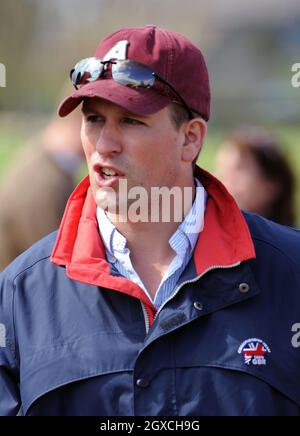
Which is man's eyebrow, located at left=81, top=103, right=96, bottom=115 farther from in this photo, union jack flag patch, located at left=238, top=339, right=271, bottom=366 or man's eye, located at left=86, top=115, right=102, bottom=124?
union jack flag patch, located at left=238, top=339, right=271, bottom=366

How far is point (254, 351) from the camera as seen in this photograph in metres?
2.15

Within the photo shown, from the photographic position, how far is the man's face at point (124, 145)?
225 cm

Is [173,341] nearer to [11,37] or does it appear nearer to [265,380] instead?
[265,380]

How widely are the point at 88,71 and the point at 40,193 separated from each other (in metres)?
1.79

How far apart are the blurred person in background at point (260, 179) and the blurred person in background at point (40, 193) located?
0.78m

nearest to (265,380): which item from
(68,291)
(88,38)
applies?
(68,291)

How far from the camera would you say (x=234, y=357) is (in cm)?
214

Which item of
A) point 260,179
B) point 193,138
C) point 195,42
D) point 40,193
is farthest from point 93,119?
point 195,42

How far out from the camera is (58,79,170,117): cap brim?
87.1 inches

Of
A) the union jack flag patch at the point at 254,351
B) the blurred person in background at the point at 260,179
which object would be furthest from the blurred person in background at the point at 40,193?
the union jack flag patch at the point at 254,351

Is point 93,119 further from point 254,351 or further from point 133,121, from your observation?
point 254,351

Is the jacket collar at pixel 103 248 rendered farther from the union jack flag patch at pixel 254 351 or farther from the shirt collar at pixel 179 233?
the union jack flag patch at pixel 254 351
